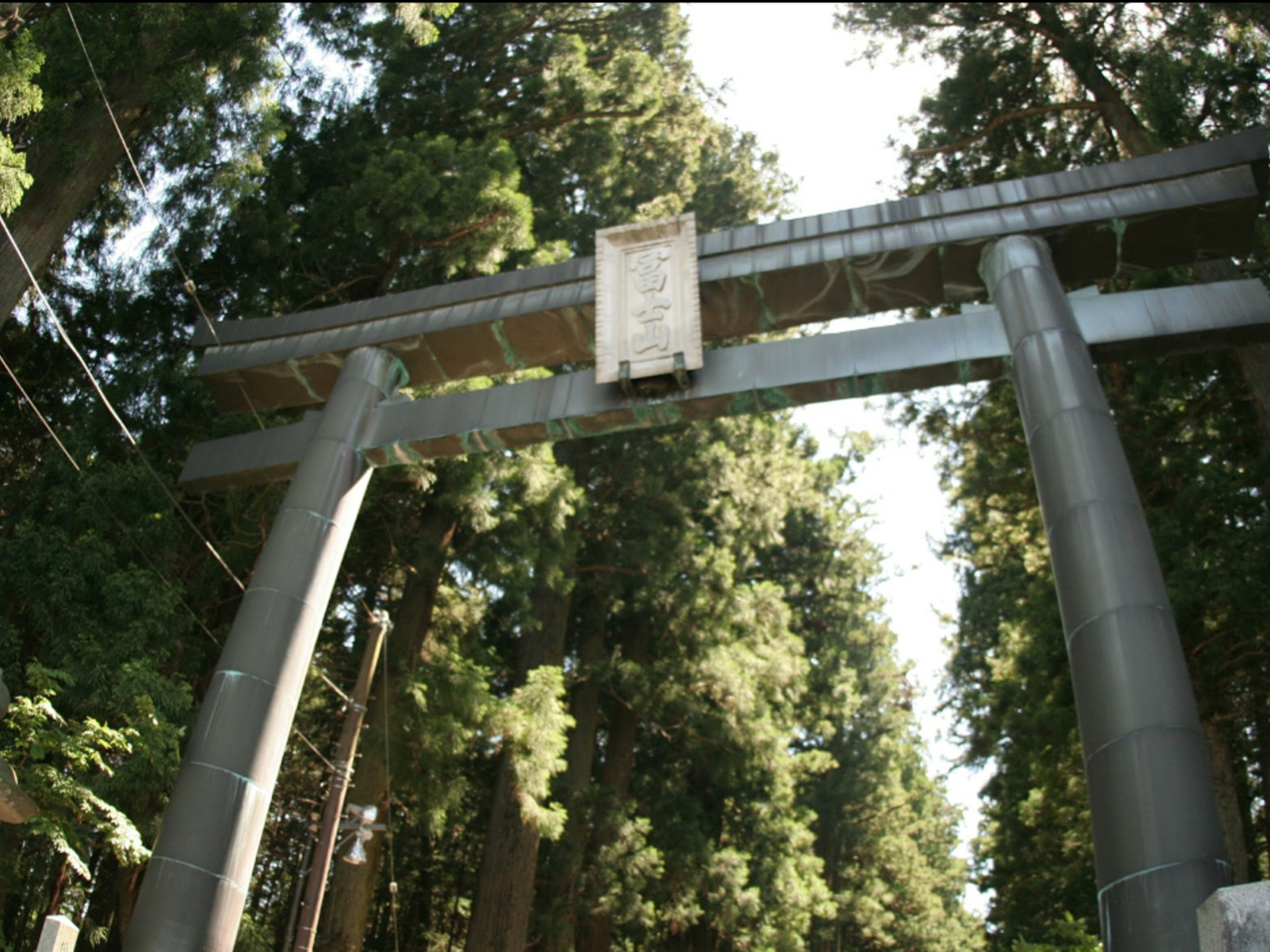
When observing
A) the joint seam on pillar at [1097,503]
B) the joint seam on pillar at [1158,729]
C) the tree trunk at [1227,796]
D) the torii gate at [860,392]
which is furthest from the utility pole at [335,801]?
the tree trunk at [1227,796]

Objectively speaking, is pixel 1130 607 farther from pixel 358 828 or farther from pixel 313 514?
pixel 358 828

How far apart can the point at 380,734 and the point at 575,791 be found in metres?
3.57

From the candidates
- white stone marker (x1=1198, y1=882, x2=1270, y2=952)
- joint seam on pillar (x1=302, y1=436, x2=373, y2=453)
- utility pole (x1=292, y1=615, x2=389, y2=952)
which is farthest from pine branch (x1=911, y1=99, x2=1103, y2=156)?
white stone marker (x1=1198, y1=882, x2=1270, y2=952)

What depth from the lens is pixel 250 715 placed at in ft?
16.8

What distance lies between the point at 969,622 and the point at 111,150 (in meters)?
16.6

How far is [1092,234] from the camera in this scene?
5.64 meters

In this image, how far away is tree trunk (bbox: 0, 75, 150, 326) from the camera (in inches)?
252

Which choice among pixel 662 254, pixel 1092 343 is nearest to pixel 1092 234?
pixel 1092 343

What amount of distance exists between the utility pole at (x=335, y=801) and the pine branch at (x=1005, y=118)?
7823mm

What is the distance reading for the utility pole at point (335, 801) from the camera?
6.61 m

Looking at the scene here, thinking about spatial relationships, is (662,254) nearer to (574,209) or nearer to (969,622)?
(574,209)

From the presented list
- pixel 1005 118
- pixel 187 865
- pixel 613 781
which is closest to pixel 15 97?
pixel 187 865

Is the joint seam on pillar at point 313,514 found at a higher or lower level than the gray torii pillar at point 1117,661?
higher

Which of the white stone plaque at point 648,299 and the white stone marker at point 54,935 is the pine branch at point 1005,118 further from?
the white stone marker at point 54,935
